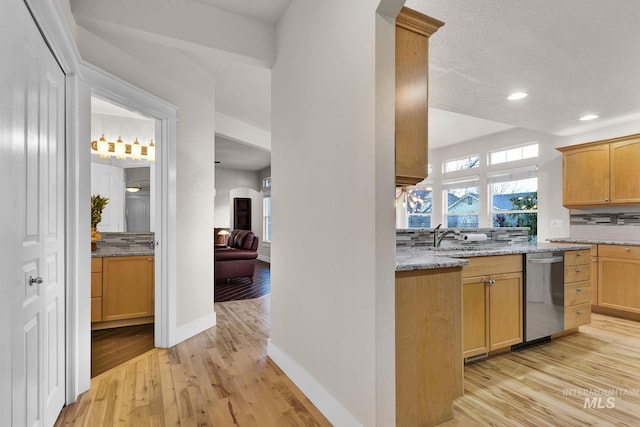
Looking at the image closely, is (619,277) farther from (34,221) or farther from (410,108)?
(34,221)

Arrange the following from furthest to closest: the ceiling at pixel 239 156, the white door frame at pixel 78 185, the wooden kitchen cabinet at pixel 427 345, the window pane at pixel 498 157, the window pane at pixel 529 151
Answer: the ceiling at pixel 239 156 → the window pane at pixel 498 157 → the window pane at pixel 529 151 → the white door frame at pixel 78 185 → the wooden kitchen cabinet at pixel 427 345

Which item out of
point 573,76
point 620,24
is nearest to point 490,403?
point 620,24

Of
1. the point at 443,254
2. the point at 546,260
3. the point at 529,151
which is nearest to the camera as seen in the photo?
the point at 443,254

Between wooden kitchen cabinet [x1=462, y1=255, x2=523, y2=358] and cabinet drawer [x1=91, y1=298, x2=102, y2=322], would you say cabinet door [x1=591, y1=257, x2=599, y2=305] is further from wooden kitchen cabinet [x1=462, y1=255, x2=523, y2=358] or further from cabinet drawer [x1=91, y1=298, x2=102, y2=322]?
cabinet drawer [x1=91, y1=298, x2=102, y2=322]

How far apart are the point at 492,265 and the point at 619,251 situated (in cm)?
272

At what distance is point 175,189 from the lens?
3.03 meters

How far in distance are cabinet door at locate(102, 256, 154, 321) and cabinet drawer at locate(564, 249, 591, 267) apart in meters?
4.37

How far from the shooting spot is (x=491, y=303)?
2.58 meters

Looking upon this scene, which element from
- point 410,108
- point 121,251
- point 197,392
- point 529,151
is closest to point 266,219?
point 121,251

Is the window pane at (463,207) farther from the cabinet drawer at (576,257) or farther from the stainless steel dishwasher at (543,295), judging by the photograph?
the stainless steel dishwasher at (543,295)

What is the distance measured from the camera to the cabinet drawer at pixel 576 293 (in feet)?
10.4

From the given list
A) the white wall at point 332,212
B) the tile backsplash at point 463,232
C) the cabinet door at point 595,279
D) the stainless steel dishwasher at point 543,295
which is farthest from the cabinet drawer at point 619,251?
the white wall at point 332,212

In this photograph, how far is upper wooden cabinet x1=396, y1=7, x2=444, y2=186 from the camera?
5.72 ft

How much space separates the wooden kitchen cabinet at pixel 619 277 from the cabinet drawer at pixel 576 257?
1071 mm
